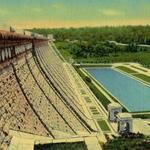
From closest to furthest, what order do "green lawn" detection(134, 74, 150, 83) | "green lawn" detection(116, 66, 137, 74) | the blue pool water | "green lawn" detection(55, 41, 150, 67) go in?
the blue pool water < "green lawn" detection(134, 74, 150, 83) < "green lawn" detection(116, 66, 137, 74) < "green lawn" detection(55, 41, 150, 67)

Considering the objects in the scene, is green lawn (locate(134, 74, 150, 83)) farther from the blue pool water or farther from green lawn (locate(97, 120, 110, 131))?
green lawn (locate(97, 120, 110, 131))

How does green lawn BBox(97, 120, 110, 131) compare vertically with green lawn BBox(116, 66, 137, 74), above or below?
above

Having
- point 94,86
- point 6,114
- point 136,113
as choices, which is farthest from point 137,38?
point 6,114

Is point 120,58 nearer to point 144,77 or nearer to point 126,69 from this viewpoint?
point 126,69

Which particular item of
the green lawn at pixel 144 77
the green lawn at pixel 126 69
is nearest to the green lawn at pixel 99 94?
the green lawn at pixel 144 77

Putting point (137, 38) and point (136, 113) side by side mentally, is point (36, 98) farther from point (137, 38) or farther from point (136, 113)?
point (137, 38)

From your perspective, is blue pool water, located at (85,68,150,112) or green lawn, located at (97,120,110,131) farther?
blue pool water, located at (85,68,150,112)

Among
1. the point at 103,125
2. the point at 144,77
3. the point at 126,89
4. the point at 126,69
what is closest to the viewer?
the point at 103,125

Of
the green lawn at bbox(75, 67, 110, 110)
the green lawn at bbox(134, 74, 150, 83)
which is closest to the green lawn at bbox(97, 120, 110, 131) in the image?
the green lawn at bbox(75, 67, 110, 110)

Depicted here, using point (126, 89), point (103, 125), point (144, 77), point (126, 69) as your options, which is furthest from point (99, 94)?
point (126, 69)
